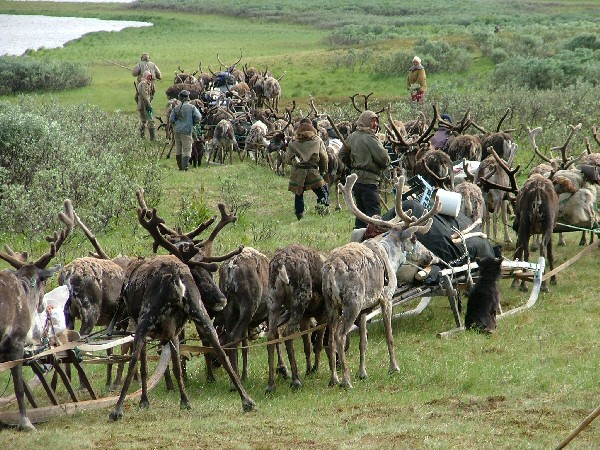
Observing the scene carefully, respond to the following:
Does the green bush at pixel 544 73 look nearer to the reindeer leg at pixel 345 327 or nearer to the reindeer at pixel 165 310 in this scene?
the reindeer leg at pixel 345 327

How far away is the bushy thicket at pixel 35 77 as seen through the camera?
40.3 metres

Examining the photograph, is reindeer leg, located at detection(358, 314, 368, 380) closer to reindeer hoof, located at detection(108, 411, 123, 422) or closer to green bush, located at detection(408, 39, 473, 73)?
reindeer hoof, located at detection(108, 411, 123, 422)

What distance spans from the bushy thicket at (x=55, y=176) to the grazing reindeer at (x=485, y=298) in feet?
27.6

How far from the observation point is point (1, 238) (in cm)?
1875

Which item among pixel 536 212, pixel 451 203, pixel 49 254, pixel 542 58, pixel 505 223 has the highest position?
pixel 49 254

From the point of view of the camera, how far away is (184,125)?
25906 mm

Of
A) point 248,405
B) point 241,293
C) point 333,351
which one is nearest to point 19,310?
point 248,405

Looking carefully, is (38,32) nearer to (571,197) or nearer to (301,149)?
(301,149)

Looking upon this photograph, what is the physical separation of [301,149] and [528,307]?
691cm

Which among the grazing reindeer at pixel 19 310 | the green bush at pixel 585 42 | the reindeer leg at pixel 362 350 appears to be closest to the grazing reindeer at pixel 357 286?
the reindeer leg at pixel 362 350

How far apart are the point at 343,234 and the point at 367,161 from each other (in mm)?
2716

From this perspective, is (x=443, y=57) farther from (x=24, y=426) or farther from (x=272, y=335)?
(x=24, y=426)

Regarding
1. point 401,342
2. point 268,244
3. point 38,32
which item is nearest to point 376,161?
point 268,244

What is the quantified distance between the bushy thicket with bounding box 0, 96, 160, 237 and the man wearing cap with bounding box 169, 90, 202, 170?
3.81 feet
